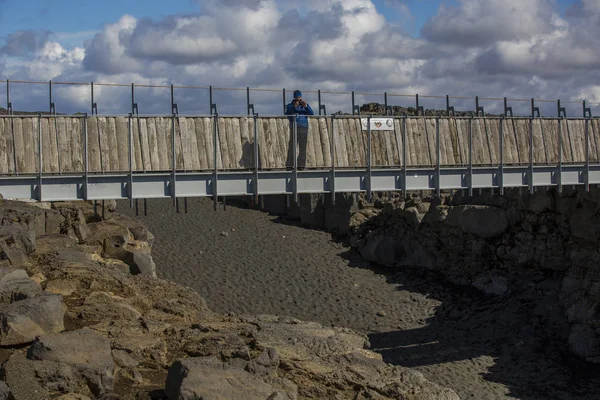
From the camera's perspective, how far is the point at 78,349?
11.6 metres

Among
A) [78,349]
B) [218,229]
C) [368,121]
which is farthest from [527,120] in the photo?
[218,229]

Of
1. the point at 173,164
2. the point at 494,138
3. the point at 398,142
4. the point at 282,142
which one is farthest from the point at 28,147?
the point at 494,138

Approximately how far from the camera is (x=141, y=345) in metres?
13.0

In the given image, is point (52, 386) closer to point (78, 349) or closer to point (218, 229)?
point (78, 349)

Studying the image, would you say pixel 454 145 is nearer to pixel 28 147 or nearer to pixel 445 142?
pixel 445 142

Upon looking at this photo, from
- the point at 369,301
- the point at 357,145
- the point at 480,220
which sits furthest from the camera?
the point at 480,220

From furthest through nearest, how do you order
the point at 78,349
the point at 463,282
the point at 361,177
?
the point at 463,282
the point at 361,177
the point at 78,349

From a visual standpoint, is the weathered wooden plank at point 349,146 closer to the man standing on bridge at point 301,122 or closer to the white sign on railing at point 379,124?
the white sign on railing at point 379,124

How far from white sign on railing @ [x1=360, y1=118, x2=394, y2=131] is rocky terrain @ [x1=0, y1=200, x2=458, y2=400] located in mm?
6040

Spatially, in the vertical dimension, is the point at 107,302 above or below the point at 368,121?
below

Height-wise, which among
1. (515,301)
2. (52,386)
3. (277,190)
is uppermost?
(277,190)

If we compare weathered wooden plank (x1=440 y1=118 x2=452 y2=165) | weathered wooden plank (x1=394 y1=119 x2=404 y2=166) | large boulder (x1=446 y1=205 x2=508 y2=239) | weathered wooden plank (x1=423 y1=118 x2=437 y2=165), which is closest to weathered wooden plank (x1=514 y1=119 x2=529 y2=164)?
weathered wooden plank (x1=440 y1=118 x2=452 y2=165)

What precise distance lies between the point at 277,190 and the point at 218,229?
24.0 meters

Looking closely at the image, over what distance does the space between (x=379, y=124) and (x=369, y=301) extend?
13460 millimetres
